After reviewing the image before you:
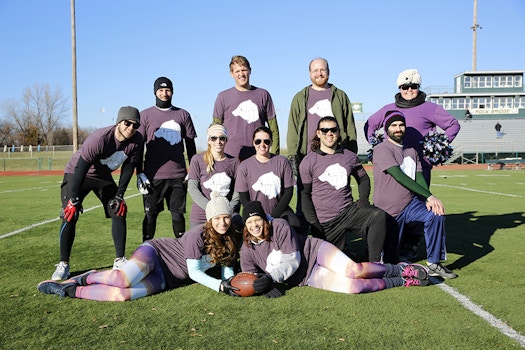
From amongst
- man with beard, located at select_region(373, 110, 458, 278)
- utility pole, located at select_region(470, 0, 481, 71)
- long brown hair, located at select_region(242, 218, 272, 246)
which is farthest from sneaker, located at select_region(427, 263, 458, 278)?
utility pole, located at select_region(470, 0, 481, 71)

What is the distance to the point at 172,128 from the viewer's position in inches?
217

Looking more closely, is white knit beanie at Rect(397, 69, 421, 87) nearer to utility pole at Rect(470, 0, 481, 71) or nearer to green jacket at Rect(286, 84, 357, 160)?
green jacket at Rect(286, 84, 357, 160)

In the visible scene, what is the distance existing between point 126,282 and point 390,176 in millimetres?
2780

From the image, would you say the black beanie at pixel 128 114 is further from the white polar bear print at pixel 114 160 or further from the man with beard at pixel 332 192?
the man with beard at pixel 332 192

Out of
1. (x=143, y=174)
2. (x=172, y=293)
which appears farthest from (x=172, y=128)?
(x=172, y=293)

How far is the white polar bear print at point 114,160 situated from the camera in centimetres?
487

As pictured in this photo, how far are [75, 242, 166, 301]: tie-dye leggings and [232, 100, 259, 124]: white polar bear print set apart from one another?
202cm

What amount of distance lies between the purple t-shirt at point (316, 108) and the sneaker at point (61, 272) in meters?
2.85

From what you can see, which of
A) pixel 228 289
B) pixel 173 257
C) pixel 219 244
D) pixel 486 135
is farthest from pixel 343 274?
pixel 486 135

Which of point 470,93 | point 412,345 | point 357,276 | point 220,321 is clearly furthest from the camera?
point 470,93

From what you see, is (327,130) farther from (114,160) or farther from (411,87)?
(114,160)

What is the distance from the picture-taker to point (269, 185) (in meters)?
4.89

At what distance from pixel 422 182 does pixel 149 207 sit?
302cm

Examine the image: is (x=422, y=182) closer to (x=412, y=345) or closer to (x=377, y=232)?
(x=377, y=232)
